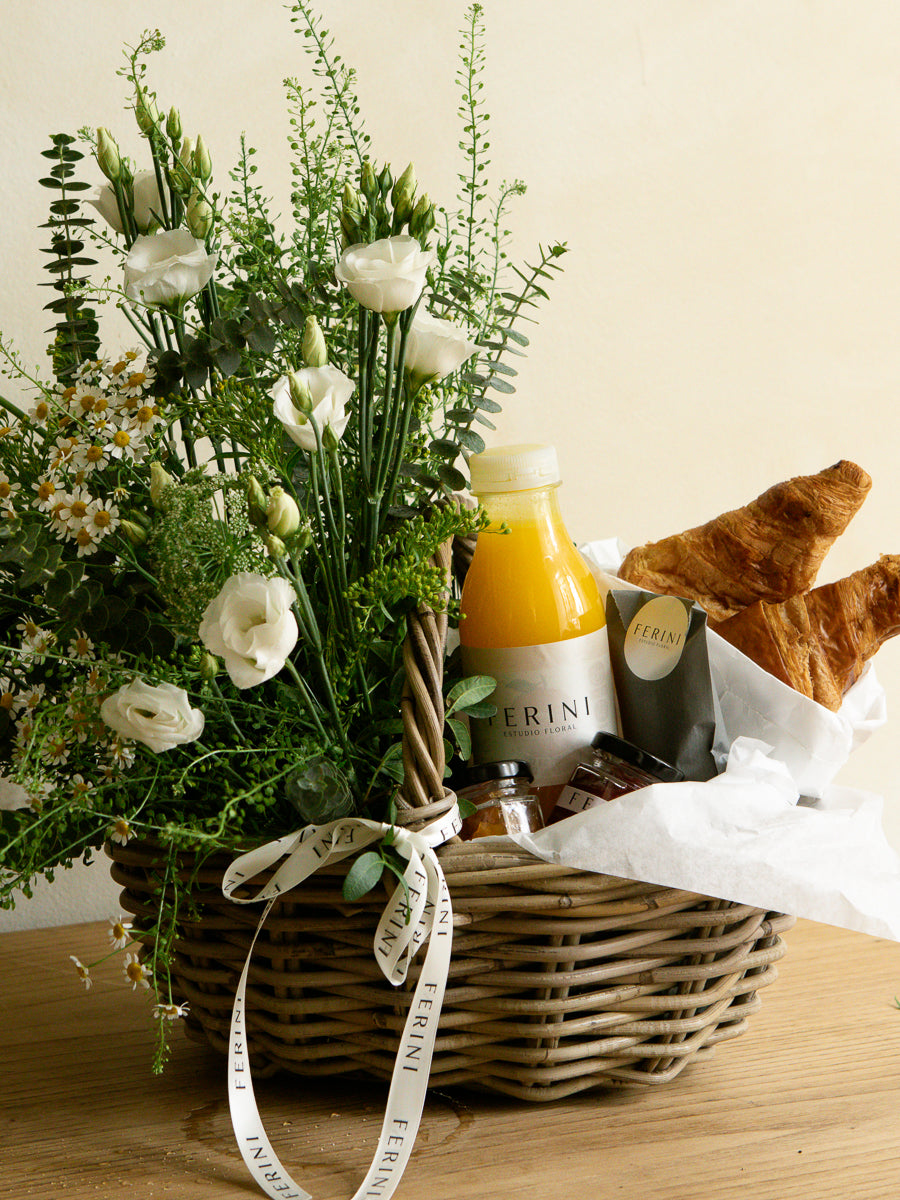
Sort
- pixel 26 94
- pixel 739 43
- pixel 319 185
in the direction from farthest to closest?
pixel 739 43 < pixel 26 94 < pixel 319 185

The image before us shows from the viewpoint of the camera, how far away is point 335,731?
56 centimetres

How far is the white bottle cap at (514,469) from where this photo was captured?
2.14 ft

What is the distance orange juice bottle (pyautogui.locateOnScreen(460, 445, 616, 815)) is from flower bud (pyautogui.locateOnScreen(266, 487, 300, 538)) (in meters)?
0.20

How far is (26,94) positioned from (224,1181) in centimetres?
87

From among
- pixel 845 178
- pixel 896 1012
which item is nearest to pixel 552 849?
pixel 896 1012

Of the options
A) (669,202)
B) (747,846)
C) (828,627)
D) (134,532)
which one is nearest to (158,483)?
(134,532)

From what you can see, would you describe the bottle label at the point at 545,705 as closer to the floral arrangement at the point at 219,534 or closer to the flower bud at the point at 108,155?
the floral arrangement at the point at 219,534

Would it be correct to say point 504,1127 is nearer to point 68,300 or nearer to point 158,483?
point 158,483

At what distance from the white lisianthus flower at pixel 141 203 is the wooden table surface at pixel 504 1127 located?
51cm

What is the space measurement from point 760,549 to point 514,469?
23cm

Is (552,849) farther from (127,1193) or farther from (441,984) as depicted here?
(127,1193)

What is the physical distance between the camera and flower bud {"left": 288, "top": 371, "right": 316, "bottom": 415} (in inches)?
18.4

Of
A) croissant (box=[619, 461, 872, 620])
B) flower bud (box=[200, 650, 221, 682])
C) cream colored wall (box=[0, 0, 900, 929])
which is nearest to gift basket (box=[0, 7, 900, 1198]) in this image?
flower bud (box=[200, 650, 221, 682])

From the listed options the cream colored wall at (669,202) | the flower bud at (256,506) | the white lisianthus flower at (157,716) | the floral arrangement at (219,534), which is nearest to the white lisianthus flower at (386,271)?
the floral arrangement at (219,534)
